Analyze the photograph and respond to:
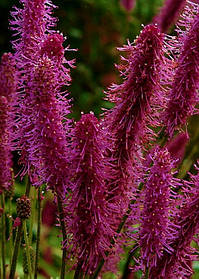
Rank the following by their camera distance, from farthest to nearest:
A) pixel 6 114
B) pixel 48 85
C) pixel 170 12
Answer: pixel 170 12 → pixel 6 114 → pixel 48 85

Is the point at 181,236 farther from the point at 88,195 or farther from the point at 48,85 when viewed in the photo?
the point at 48,85

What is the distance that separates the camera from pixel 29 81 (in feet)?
2.76

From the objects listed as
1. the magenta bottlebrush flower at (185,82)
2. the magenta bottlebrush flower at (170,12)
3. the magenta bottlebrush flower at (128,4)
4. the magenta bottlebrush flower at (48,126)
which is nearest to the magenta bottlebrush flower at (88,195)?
the magenta bottlebrush flower at (48,126)

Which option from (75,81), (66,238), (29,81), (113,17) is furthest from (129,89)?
(113,17)

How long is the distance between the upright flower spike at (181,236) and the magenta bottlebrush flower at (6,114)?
338mm

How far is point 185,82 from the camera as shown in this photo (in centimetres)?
86

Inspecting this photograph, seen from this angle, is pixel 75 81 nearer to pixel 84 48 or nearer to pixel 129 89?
pixel 84 48

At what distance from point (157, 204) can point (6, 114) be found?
13.8 inches

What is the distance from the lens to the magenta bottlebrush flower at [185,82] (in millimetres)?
848

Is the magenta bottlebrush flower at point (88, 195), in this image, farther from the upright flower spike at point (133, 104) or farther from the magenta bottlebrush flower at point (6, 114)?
the magenta bottlebrush flower at point (6, 114)

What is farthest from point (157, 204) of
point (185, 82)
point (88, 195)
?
point (185, 82)

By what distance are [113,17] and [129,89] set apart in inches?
107

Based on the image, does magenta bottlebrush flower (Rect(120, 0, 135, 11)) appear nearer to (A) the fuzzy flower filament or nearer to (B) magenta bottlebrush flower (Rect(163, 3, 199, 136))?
(B) magenta bottlebrush flower (Rect(163, 3, 199, 136))

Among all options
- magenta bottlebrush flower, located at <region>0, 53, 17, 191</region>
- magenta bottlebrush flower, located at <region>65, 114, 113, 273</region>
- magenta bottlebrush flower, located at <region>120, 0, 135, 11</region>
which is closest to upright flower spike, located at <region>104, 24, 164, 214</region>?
magenta bottlebrush flower, located at <region>65, 114, 113, 273</region>
